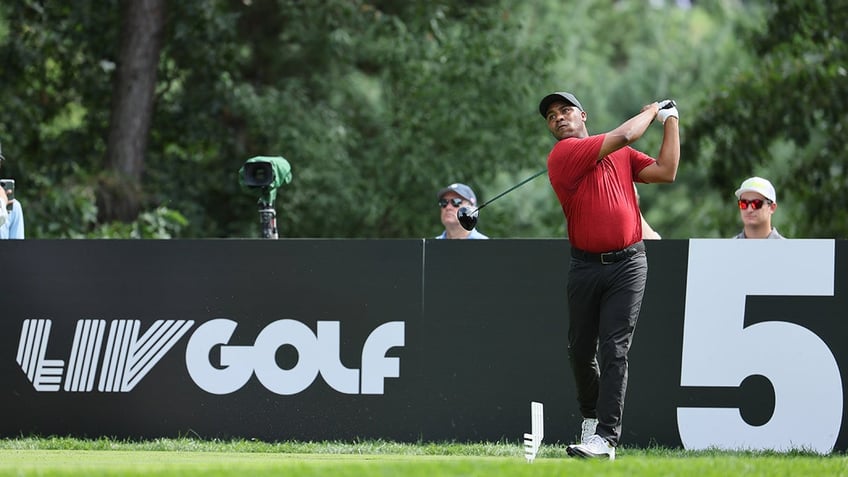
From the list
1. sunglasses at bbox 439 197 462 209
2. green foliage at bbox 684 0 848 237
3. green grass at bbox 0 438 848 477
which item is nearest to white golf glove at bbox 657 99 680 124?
Result: green grass at bbox 0 438 848 477

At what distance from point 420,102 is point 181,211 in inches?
150

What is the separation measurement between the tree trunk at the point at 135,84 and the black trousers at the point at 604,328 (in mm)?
A: 11052

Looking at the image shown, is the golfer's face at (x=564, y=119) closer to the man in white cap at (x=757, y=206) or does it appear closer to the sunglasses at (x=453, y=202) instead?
the man in white cap at (x=757, y=206)

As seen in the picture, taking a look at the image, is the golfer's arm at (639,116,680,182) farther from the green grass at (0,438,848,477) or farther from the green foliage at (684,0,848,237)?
the green foliage at (684,0,848,237)

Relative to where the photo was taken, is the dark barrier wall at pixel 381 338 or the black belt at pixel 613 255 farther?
the dark barrier wall at pixel 381 338

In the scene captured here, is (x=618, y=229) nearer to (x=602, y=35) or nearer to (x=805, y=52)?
(x=805, y=52)

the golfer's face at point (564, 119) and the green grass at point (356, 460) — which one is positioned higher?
the golfer's face at point (564, 119)

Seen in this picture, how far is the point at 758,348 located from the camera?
27.6 feet

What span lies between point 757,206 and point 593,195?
2.30m

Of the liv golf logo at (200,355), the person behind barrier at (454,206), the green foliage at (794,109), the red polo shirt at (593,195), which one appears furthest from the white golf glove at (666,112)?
the green foliage at (794,109)

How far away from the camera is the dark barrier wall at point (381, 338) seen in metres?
8.42

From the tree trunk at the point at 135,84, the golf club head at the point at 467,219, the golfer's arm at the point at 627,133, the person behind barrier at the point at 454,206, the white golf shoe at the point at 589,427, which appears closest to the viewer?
the golfer's arm at the point at 627,133

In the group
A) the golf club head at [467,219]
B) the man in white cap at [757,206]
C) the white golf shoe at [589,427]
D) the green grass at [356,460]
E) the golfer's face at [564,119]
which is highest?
the golfer's face at [564,119]

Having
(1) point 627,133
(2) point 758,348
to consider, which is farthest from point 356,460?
(2) point 758,348
